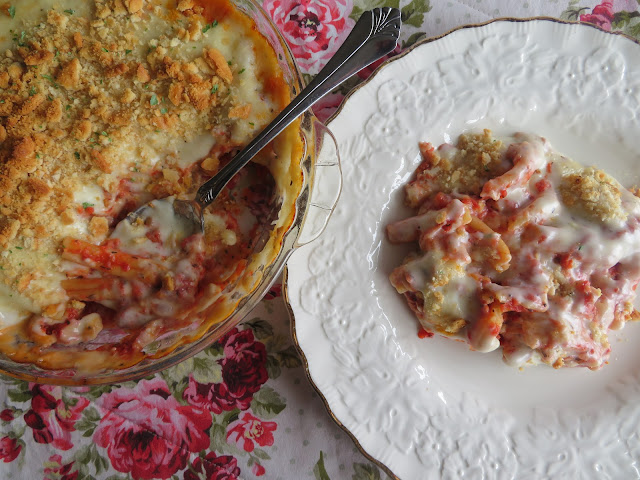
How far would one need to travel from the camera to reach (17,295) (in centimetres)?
114

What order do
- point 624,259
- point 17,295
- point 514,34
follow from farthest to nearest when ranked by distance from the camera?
1. point 514,34
2. point 624,259
3. point 17,295

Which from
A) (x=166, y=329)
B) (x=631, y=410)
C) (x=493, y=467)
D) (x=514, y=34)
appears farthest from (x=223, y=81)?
(x=631, y=410)

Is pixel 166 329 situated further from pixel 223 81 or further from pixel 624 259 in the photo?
pixel 624 259

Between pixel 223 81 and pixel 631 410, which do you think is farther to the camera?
pixel 631 410

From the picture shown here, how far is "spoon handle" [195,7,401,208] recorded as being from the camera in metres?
1.16

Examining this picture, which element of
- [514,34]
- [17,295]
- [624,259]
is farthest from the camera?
[514,34]

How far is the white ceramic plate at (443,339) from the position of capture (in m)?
1.35

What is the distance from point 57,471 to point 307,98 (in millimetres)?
1287

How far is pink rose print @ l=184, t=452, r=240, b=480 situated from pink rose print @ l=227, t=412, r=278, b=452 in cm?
6

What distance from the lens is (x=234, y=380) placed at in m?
1.44

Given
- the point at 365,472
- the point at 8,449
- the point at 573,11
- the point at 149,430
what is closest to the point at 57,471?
the point at 8,449

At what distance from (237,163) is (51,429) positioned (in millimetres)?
991

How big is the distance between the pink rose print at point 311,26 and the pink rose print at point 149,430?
109 cm

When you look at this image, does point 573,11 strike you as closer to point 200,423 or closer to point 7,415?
point 200,423
